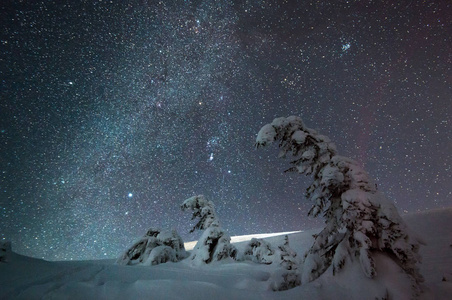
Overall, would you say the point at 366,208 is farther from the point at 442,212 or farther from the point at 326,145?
the point at 442,212

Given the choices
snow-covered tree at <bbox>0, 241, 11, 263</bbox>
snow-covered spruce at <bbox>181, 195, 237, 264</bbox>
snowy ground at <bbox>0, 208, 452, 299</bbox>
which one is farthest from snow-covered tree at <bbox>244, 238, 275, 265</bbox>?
snow-covered tree at <bbox>0, 241, 11, 263</bbox>

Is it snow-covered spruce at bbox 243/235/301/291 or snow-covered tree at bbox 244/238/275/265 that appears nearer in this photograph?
snow-covered spruce at bbox 243/235/301/291

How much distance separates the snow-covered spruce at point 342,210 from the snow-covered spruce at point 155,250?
855 centimetres

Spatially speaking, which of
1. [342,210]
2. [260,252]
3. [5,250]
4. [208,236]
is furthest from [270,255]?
[5,250]

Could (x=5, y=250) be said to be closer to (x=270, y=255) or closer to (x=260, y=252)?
(x=260, y=252)

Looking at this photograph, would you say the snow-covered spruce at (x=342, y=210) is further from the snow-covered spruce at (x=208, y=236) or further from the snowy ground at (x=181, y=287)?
the snow-covered spruce at (x=208, y=236)

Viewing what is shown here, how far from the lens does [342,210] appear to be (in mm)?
4730

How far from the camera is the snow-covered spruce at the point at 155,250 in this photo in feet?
36.3

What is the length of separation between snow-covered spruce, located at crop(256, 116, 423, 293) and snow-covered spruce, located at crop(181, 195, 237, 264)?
6.14m

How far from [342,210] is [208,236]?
7.81 meters

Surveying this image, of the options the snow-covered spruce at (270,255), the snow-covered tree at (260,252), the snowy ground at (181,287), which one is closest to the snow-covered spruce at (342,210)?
the snowy ground at (181,287)

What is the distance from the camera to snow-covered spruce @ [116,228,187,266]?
436 inches

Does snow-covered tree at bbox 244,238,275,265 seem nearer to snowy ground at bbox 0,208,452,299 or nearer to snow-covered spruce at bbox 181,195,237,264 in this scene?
snow-covered spruce at bbox 181,195,237,264

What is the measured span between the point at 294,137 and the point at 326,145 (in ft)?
2.64
